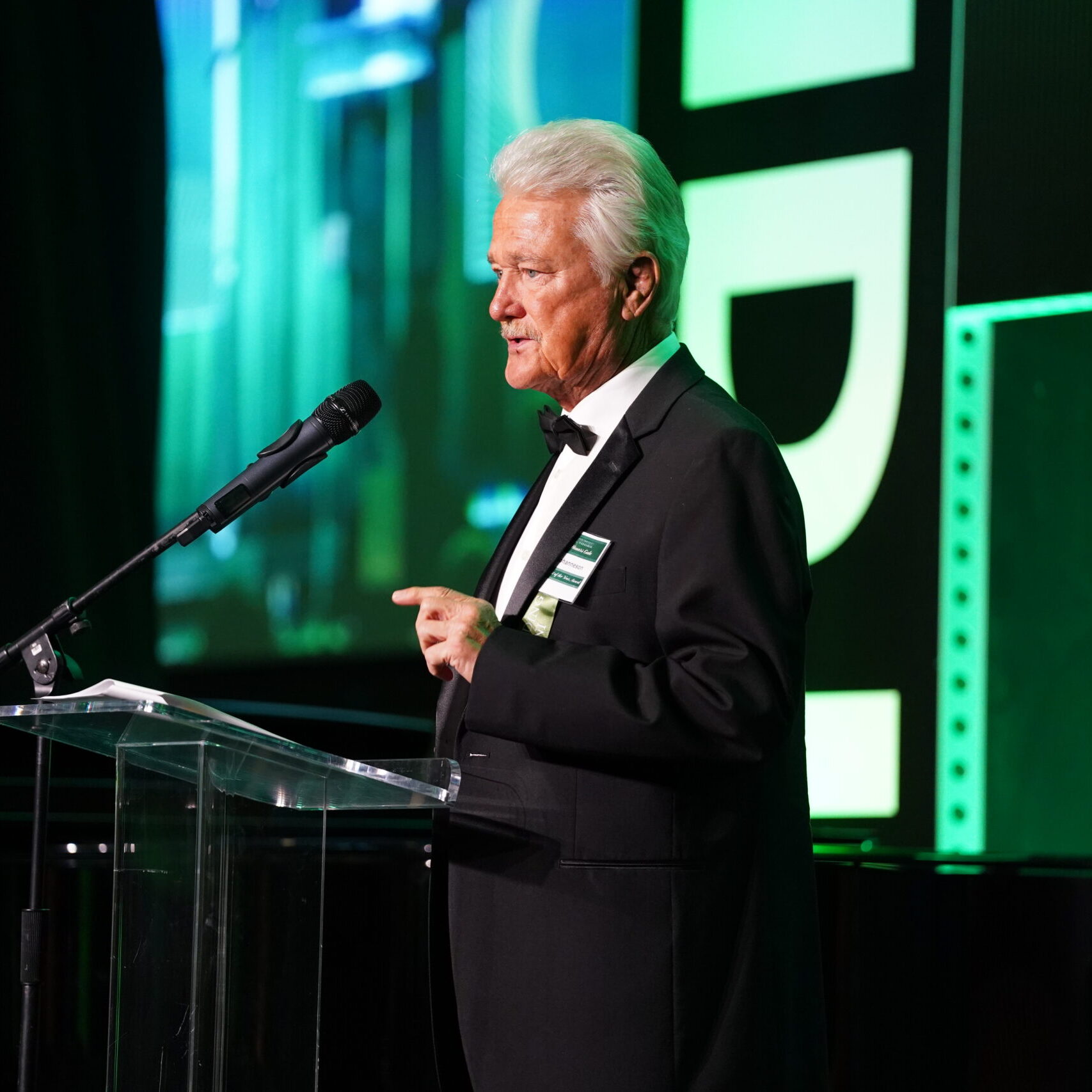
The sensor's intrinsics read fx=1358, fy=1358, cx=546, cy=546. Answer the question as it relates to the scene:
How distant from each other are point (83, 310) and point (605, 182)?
9.98 ft

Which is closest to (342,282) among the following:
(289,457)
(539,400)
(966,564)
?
(539,400)

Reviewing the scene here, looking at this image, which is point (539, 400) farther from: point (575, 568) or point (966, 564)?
point (575, 568)

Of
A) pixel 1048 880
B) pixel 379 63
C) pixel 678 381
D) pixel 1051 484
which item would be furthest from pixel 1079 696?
pixel 379 63

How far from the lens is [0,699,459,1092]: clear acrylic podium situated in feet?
4.21

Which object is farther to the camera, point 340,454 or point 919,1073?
point 340,454

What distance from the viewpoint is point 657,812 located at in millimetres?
1396

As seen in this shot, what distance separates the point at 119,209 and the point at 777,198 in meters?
2.18

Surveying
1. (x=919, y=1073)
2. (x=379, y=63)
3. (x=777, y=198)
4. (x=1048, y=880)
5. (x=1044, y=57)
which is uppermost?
(x=379, y=63)

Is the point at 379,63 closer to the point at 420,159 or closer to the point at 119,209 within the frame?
the point at 420,159

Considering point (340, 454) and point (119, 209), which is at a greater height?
point (119, 209)

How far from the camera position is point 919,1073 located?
2170 millimetres

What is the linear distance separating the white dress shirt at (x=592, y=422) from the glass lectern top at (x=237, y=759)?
0.30 m

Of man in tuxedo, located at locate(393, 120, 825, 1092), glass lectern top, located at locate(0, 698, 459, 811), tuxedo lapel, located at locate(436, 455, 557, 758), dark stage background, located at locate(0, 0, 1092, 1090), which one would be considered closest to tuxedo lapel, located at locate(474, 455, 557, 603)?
tuxedo lapel, located at locate(436, 455, 557, 758)

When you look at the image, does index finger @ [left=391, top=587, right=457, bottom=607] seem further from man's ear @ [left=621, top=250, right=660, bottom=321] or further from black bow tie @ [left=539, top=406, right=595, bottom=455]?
man's ear @ [left=621, top=250, right=660, bottom=321]
